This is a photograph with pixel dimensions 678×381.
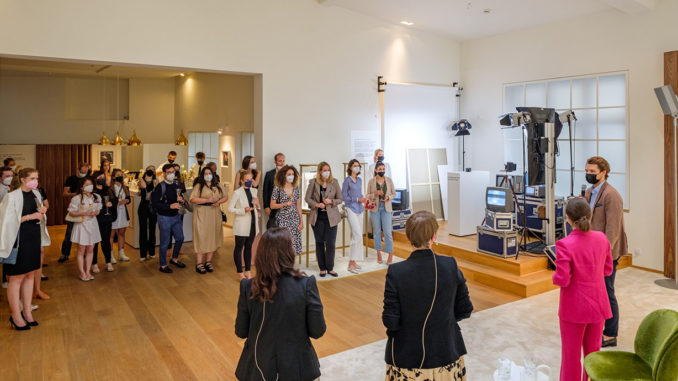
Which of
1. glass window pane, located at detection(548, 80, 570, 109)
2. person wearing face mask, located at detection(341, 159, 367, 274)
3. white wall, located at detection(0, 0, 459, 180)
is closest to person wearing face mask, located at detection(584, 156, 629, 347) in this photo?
person wearing face mask, located at detection(341, 159, 367, 274)

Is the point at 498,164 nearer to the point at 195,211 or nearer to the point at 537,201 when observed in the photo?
the point at 537,201

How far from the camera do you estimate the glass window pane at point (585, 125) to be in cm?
774

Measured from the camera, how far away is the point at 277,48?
7492mm

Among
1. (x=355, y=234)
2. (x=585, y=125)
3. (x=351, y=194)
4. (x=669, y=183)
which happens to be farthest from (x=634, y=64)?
(x=355, y=234)

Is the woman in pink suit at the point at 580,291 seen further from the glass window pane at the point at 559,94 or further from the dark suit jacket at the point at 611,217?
the glass window pane at the point at 559,94

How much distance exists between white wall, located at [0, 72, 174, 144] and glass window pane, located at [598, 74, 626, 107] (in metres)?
10.5

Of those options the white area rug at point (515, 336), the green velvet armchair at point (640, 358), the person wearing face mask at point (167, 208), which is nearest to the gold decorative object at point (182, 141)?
the person wearing face mask at point (167, 208)

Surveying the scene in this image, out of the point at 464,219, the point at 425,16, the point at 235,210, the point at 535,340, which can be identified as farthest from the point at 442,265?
the point at 425,16

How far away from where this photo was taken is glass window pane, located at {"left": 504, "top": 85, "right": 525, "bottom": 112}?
28.8 ft

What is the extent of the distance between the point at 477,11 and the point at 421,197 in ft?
11.3

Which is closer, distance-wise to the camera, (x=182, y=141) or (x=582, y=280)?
(x=582, y=280)

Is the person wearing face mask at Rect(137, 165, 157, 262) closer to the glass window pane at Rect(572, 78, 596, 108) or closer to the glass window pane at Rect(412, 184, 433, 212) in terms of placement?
the glass window pane at Rect(412, 184, 433, 212)

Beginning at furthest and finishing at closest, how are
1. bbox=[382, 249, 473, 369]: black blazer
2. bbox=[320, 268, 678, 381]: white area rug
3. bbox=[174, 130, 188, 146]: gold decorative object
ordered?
1. bbox=[174, 130, 188, 146]: gold decorative object
2. bbox=[320, 268, 678, 381]: white area rug
3. bbox=[382, 249, 473, 369]: black blazer

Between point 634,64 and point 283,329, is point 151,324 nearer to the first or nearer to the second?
point 283,329
